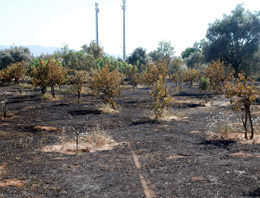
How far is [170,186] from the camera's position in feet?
17.6

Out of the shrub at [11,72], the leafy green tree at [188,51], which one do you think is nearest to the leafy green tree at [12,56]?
the shrub at [11,72]

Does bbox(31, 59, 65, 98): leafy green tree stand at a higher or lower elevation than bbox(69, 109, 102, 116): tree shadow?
higher

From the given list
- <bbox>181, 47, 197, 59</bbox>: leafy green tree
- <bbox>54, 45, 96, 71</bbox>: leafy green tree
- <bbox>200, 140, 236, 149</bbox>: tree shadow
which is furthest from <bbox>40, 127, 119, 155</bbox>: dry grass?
<bbox>181, 47, 197, 59</bbox>: leafy green tree

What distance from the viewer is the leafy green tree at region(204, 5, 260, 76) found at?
95.8ft

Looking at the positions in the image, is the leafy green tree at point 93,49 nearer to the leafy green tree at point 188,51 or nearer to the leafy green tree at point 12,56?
the leafy green tree at point 12,56

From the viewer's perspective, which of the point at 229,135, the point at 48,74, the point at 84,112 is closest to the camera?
the point at 229,135

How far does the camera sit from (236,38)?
98.7 ft

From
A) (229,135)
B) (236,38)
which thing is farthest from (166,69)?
(229,135)

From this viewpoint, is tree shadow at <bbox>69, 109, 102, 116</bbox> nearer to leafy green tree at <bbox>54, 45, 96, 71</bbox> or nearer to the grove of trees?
the grove of trees

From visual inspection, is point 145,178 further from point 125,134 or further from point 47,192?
point 125,134

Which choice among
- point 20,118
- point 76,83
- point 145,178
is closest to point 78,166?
point 145,178

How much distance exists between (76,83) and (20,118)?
261 inches

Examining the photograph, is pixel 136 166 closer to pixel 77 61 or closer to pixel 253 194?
pixel 253 194

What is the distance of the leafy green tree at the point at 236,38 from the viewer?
1149 inches
